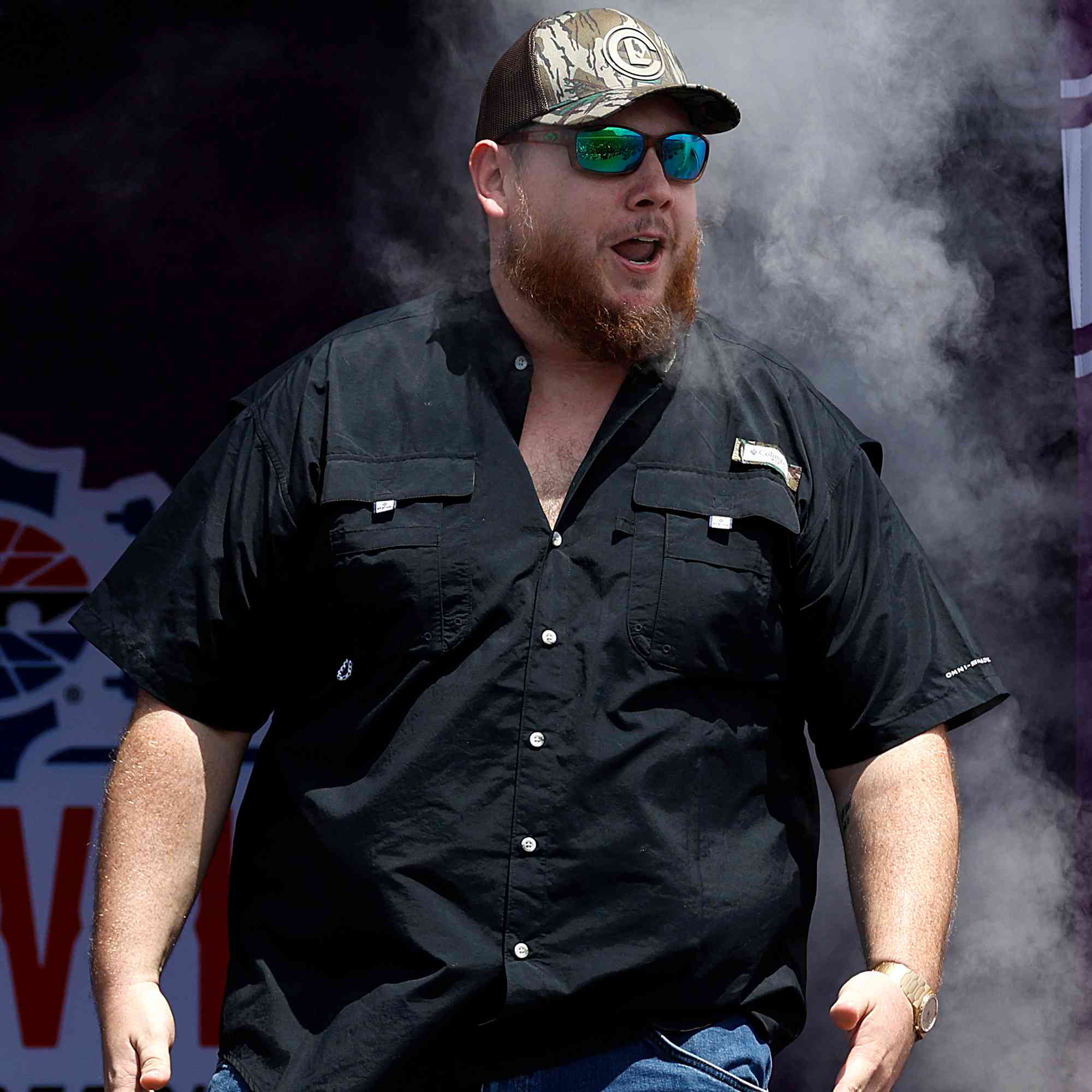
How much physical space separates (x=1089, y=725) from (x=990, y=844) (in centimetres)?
33

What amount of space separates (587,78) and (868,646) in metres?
0.82

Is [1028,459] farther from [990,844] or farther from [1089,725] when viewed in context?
[990,844]

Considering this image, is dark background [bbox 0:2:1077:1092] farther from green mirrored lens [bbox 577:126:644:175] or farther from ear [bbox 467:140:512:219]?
green mirrored lens [bbox 577:126:644:175]

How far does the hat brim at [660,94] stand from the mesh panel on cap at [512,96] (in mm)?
30

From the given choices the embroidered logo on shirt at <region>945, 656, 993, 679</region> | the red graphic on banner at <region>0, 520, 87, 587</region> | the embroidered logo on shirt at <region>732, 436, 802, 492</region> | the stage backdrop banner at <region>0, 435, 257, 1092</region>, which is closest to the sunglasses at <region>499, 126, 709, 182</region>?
the embroidered logo on shirt at <region>732, 436, 802, 492</region>

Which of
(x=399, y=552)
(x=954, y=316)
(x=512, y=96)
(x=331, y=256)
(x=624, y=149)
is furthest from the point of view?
(x=331, y=256)

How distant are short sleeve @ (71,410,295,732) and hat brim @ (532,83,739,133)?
22.2 inches

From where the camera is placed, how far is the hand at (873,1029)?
1.84 meters

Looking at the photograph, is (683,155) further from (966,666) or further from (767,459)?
(966,666)

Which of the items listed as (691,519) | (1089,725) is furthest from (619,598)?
(1089,725)

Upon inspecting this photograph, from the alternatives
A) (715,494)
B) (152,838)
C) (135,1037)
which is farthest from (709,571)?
(135,1037)

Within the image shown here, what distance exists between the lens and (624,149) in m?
2.10

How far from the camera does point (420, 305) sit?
2236 mm

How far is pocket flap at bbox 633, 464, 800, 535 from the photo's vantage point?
202 cm
